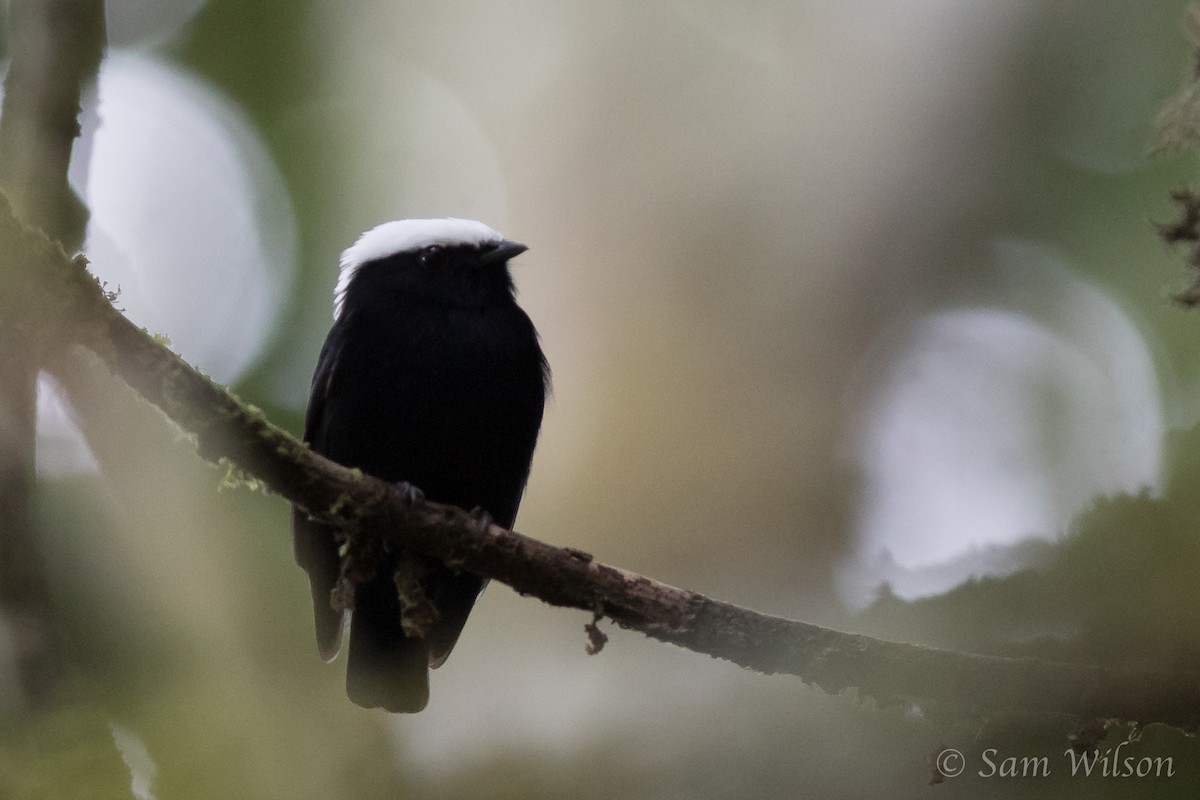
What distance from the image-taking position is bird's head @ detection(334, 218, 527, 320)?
4.18 meters

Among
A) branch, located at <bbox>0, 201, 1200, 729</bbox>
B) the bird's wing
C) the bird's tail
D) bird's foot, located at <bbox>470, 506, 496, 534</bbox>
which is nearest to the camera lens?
branch, located at <bbox>0, 201, 1200, 729</bbox>

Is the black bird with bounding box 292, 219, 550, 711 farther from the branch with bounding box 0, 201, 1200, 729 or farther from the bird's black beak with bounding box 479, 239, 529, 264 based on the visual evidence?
the branch with bounding box 0, 201, 1200, 729

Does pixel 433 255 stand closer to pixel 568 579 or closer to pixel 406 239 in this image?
pixel 406 239

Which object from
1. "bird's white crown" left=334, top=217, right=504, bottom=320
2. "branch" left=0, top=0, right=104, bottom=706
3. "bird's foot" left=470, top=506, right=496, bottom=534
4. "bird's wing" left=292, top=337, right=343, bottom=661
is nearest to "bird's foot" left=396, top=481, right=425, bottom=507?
"bird's foot" left=470, top=506, right=496, bottom=534

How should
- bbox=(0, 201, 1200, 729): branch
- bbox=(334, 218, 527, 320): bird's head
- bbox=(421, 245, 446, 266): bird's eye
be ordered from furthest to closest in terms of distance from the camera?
1. bbox=(421, 245, 446, 266): bird's eye
2. bbox=(334, 218, 527, 320): bird's head
3. bbox=(0, 201, 1200, 729): branch

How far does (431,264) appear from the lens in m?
4.36

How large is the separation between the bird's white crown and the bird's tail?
3.77ft

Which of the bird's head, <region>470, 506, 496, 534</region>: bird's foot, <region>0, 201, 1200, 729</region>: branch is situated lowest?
<region>0, 201, 1200, 729</region>: branch

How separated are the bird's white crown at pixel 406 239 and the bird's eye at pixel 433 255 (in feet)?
0.14

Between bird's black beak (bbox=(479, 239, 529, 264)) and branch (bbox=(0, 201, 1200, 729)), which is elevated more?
bird's black beak (bbox=(479, 239, 529, 264))

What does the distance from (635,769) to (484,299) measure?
6.01 feet

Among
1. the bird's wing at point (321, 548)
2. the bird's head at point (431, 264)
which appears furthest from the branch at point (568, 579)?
the bird's head at point (431, 264)

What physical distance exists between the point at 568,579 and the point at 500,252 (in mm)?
1839

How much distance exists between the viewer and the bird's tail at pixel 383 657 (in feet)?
12.9
